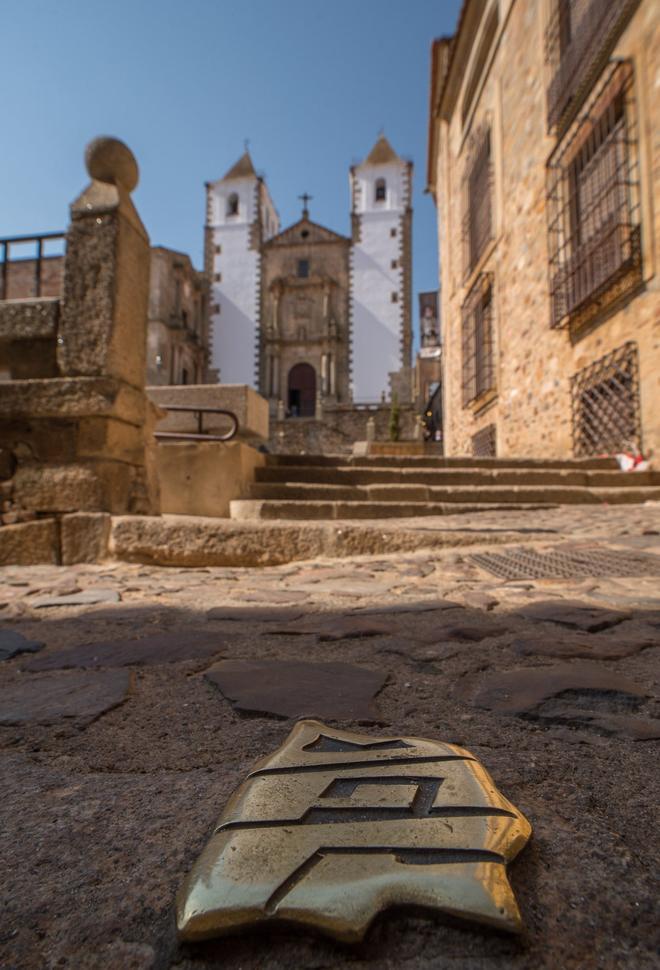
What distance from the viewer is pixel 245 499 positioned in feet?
14.8

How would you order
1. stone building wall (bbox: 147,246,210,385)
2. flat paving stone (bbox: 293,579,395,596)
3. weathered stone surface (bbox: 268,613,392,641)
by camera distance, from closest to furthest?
weathered stone surface (bbox: 268,613,392,641)
flat paving stone (bbox: 293,579,395,596)
stone building wall (bbox: 147,246,210,385)

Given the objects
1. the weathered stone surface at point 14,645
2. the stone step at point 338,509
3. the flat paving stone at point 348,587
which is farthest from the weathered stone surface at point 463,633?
the stone step at point 338,509

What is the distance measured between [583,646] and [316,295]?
3304 cm

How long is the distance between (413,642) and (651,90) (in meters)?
7.20

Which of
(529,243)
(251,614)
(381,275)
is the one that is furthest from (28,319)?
(381,275)

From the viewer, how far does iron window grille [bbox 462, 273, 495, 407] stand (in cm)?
1018

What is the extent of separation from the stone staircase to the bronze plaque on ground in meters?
3.51

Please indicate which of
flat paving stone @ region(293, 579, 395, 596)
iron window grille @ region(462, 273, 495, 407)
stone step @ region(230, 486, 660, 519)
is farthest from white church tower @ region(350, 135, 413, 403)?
flat paving stone @ region(293, 579, 395, 596)

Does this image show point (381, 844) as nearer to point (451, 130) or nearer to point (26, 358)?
point (26, 358)

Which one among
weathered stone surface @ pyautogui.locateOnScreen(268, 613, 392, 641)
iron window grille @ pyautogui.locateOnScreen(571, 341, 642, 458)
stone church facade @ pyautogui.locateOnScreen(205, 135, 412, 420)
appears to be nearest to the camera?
weathered stone surface @ pyautogui.locateOnScreen(268, 613, 392, 641)

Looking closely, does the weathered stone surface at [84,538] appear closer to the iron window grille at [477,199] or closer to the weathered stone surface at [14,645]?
the weathered stone surface at [14,645]

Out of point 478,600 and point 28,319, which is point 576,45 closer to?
point 28,319

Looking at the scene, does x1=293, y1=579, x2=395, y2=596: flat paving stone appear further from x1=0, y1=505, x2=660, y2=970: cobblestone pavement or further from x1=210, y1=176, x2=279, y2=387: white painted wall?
x1=210, y1=176, x2=279, y2=387: white painted wall

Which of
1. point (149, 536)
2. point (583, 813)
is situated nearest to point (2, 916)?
point (583, 813)
